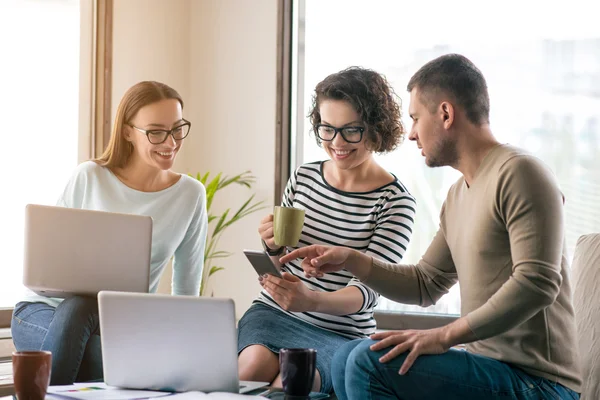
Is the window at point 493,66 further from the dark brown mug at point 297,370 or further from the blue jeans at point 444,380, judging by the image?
the dark brown mug at point 297,370

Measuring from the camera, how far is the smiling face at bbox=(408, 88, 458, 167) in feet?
6.28

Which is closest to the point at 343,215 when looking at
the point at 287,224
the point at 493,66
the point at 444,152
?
the point at 287,224

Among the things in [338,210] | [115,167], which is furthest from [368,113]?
[115,167]

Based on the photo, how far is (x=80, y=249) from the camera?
215 cm

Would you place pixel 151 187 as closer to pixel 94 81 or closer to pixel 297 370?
pixel 297 370

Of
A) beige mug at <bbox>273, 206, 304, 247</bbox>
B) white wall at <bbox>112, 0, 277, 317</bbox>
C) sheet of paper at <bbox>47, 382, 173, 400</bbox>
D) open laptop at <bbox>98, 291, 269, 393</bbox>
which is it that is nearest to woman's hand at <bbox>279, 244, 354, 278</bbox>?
beige mug at <bbox>273, 206, 304, 247</bbox>

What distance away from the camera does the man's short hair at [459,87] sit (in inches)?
75.0

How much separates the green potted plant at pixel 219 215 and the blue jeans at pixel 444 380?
2.43m

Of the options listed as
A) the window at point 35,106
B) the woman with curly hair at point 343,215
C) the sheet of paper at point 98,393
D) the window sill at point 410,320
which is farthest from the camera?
the window at point 35,106

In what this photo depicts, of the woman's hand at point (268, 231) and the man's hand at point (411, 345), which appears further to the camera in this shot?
the woman's hand at point (268, 231)

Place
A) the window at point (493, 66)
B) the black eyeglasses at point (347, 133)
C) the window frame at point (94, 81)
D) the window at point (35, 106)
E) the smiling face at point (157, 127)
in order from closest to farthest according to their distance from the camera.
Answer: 1. the black eyeglasses at point (347, 133)
2. the smiling face at point (157, 127)
3. the window at point (493, 66)
4. the window at point (35, 106)
5. the window frame at point (94, 81)

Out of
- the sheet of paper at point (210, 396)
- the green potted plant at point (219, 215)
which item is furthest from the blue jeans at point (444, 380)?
the green potted plant at point (219, 215)

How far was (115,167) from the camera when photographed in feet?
9.00

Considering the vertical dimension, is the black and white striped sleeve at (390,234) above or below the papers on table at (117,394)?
above
